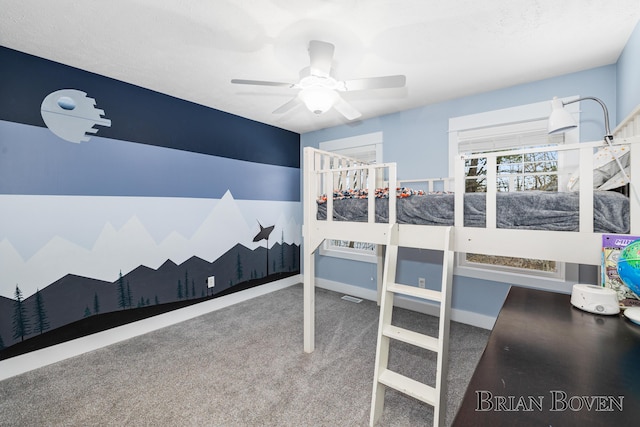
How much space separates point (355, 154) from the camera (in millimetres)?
3816

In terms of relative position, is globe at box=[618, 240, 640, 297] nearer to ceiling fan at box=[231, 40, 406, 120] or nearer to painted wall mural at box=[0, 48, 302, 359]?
ceiling fan at box=[231, 40, 406, 120]

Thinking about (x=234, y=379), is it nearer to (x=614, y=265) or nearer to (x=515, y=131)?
(x=614, y=265)

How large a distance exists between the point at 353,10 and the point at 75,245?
2.74 metres

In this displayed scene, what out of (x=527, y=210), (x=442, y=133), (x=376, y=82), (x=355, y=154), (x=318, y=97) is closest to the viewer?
(x=527, y=210)

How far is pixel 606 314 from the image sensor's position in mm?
1021

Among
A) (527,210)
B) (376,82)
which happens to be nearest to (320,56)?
(376,82)

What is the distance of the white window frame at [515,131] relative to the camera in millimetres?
2352

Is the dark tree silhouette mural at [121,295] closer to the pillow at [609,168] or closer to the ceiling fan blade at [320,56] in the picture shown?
the ceiling fan blade at [320,56]

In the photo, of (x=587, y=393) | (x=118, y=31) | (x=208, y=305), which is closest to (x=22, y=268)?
(x=208, y=305)

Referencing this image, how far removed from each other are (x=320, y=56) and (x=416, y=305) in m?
2.72

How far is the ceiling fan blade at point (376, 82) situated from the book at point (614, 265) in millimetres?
1286

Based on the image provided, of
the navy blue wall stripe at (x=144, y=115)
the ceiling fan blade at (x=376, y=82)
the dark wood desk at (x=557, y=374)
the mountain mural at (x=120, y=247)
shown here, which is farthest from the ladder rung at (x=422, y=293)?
the navy blue wall stripe at (x=144, y=115)

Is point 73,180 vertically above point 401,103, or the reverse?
point 401,103

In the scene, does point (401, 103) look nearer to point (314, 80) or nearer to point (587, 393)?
point (314, 80)
